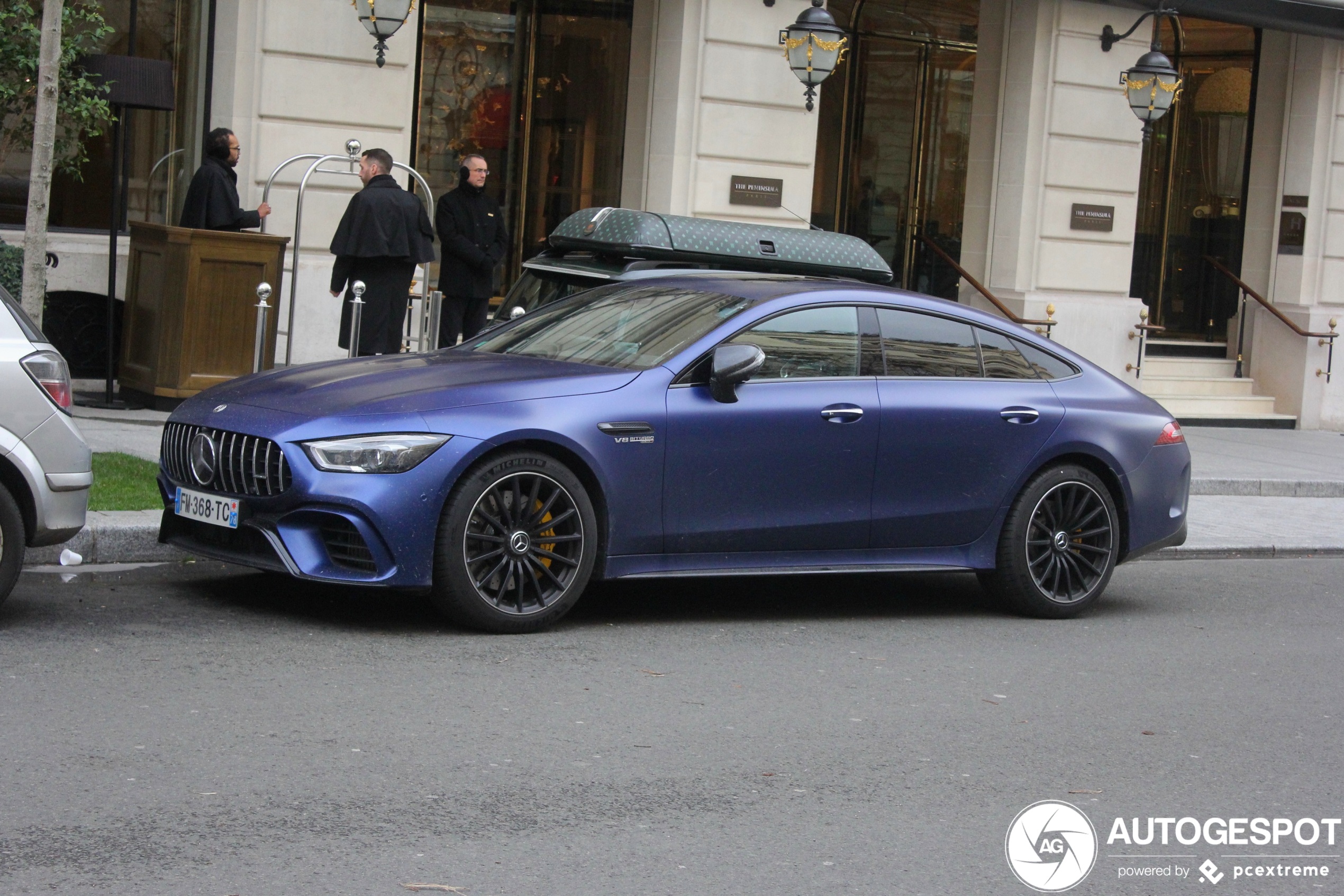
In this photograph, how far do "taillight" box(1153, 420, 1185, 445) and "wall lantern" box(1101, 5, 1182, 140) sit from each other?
9489mm

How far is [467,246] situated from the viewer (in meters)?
12.7

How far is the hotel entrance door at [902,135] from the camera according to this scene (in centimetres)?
2028

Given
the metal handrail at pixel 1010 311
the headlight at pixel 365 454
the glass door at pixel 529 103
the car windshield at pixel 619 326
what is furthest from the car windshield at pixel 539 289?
the metal handrail at pixel 1010 311

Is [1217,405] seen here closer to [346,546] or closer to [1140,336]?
[1140,336]

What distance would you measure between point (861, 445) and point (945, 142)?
14.0m

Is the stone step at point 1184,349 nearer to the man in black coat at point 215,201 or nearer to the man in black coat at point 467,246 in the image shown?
the man in black coat at point 467,246

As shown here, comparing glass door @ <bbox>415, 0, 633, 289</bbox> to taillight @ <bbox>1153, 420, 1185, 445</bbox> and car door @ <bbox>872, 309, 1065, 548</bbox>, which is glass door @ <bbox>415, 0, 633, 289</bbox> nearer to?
taillight @ <bbox>1153, 420, 1185, 445</bbox>

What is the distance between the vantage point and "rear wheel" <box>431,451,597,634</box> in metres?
6.73

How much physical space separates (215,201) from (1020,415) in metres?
7.02

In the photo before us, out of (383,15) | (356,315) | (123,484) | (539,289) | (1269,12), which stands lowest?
(123,484)

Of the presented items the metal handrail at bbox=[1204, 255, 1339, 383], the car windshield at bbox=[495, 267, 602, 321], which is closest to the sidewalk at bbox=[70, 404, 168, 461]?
the car windshield at bbox=[495, 267, 602, 321]

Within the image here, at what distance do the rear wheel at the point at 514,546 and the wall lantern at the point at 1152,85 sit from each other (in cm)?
1219

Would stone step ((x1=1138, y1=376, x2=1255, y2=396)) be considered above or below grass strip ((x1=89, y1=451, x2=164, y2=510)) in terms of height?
above

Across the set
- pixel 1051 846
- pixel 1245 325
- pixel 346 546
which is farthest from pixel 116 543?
pixel 1245 325
